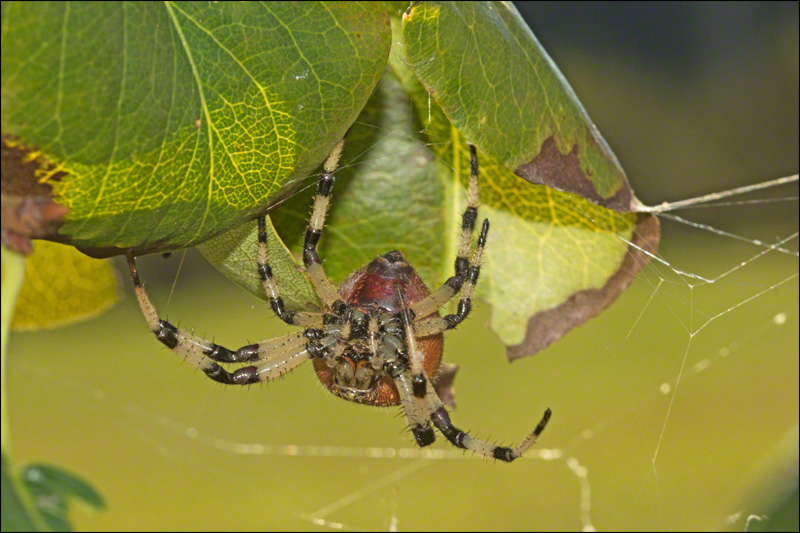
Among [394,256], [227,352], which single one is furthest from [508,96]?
[227,352]

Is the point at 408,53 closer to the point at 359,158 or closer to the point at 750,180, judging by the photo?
the point at 359,158

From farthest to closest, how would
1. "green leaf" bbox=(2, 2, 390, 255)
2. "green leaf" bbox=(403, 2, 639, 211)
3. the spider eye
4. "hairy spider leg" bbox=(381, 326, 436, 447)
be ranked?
"hairy spider leg" bbox=(381, 326, 436, 447)
the spider eye
"green leaf" bbox=(403, 2, 639, 211)
"green leaf" bbox=(2, 2, 390, 255)

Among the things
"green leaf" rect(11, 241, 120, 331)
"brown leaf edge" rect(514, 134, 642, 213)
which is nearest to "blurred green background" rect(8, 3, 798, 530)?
"green leaf" rect(11, 241, 120, 331)

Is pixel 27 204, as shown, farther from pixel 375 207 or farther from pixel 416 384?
pixel 416 384

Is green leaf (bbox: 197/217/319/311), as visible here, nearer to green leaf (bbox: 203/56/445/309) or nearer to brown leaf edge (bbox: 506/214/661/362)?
green leaf (bbox: 203/56/445/309)

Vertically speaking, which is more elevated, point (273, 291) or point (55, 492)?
point (273, 291)
